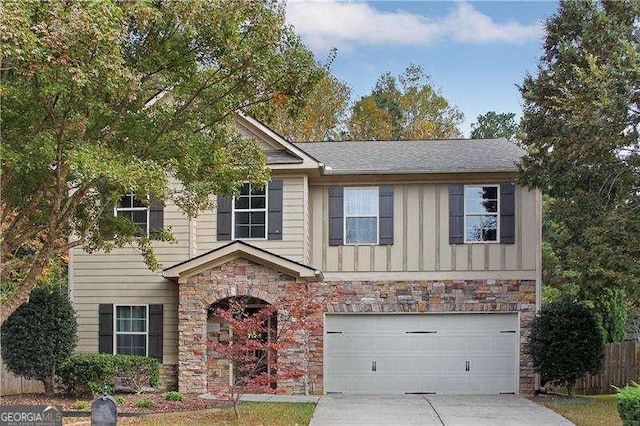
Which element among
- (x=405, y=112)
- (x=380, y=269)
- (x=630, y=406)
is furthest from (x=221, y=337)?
(x=405, y=112)

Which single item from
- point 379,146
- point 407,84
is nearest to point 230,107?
point 379,146

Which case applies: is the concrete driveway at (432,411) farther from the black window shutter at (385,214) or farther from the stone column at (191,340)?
the black window shutter at (385,214)

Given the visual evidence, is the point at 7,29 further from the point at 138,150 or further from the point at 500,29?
the point at 500,29

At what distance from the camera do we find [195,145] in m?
13.5

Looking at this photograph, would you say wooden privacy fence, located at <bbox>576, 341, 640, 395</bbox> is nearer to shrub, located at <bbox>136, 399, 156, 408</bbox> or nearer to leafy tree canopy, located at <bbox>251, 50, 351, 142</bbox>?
shrub, located at <bbox>136, 399, 156, 408</bbox>

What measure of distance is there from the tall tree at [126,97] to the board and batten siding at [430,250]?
564 cm

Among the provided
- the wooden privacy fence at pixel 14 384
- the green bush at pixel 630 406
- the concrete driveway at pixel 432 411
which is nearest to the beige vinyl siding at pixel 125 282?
the wooden privacy fence at pixel 14 384

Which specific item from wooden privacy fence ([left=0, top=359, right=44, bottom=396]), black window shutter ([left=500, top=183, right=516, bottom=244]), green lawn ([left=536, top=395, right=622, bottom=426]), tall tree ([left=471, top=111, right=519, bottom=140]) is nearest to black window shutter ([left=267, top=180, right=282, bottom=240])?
black window shutter ([left=500, top=183, right=516, bottom=244])

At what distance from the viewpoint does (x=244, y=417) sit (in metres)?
13.7

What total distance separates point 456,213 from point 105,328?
342 inches

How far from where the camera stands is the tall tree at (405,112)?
3450 cm

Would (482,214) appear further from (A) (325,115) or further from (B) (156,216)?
(A) (325,115)

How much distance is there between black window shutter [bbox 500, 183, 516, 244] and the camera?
18.9 meters

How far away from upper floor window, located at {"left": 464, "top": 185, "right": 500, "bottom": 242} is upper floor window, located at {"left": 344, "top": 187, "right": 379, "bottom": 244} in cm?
215
